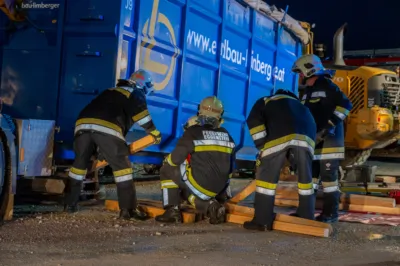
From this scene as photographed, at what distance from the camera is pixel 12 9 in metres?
6.84

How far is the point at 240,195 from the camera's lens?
688 centimetres

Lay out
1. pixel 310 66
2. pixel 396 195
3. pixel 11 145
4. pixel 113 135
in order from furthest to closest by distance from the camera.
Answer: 1. pixel 396 195
2. pixel 310 66
3. pixel 113 135
4. pixel 11 145

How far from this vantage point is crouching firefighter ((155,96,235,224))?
6012mm

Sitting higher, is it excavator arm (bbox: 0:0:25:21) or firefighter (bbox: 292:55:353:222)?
excavator arm (bbox: 0:0:25:21)

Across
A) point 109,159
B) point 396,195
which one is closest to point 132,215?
point 109,159

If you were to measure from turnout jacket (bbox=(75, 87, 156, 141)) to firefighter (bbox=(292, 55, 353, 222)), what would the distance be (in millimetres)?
1929

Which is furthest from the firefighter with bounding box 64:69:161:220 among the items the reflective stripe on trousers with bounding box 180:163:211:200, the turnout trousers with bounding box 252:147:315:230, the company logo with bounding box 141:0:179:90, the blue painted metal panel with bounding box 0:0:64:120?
the turnout trousers with bounding box 252:147:315:230

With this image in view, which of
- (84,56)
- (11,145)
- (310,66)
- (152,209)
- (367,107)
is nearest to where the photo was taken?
(11,145)

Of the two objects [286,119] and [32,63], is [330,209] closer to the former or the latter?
[286,119]

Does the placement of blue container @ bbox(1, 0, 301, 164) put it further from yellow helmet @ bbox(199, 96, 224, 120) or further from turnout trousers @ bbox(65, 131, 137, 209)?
yellow helmet @ bbox(199, 96, 224, 120)

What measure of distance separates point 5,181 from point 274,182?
253 centimetres

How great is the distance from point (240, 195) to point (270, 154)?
1.11 m

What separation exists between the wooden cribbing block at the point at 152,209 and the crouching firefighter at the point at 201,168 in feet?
0.25

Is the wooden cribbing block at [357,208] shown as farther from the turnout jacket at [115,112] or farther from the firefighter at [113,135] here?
the turnout jacket at [115,112]
